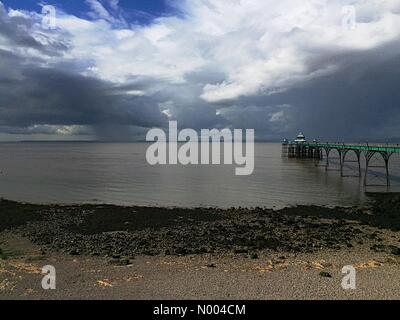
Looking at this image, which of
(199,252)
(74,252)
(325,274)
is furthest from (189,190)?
(325,274)

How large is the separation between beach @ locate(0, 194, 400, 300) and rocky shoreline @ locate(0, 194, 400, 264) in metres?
0.06

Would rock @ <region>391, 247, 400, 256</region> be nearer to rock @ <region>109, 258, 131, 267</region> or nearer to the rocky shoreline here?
the rocky shoreline

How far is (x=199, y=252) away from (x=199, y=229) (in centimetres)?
517

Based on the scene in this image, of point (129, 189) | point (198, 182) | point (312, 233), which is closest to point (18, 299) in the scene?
point (312, 233)

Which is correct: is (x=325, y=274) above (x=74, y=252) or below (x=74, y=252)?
above

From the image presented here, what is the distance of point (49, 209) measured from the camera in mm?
30406

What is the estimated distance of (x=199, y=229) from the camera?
896 inches

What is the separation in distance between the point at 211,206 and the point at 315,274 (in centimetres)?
1933

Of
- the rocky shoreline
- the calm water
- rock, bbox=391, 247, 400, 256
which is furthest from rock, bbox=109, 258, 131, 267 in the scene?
the calm water

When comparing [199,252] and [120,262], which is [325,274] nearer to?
[199,252]

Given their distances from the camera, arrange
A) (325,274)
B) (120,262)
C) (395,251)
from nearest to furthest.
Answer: (325,274) → (120,262) → (395,251)

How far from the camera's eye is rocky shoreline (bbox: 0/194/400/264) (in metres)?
18.4

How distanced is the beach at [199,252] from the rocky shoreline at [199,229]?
0.06 metres
